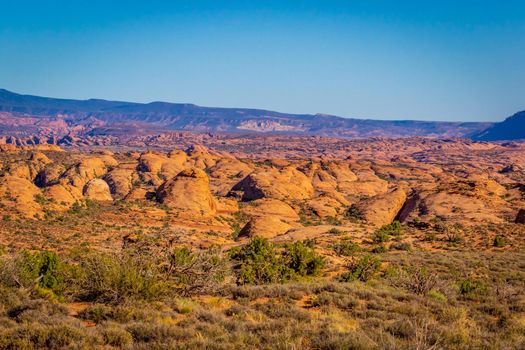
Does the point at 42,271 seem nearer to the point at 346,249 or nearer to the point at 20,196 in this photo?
the point at 346,249

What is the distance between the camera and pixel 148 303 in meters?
11.0

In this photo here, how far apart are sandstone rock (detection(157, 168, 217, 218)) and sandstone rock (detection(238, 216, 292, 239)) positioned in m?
8.68

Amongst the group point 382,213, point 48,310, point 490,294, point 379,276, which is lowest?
point 382,213

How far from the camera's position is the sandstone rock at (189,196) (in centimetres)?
4850

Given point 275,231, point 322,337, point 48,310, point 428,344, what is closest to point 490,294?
point 428,344

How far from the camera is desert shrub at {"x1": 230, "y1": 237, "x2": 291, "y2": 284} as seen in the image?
17.6 metres

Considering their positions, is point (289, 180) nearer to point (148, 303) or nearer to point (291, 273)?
point (291, 273)

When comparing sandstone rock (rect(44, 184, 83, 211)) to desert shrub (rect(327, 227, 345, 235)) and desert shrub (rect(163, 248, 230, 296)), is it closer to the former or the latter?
desert shrub (rect(327, 227, 345, 235))

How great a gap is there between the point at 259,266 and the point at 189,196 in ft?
108

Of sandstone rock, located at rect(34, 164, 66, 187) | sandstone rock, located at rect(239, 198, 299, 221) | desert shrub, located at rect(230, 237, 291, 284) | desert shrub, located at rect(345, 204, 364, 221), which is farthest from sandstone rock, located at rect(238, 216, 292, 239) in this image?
sandstone rock, located at rect(34, 164, 66, 187)

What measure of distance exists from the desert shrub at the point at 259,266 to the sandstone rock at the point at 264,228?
13.6 m

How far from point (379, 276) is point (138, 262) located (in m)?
11.9

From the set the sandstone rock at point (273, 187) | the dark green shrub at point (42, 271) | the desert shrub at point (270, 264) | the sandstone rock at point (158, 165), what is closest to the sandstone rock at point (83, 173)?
the sandstone rock at point (158, 165)

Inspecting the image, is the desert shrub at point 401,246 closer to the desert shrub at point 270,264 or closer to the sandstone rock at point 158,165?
the desert shrub at point 270,264
